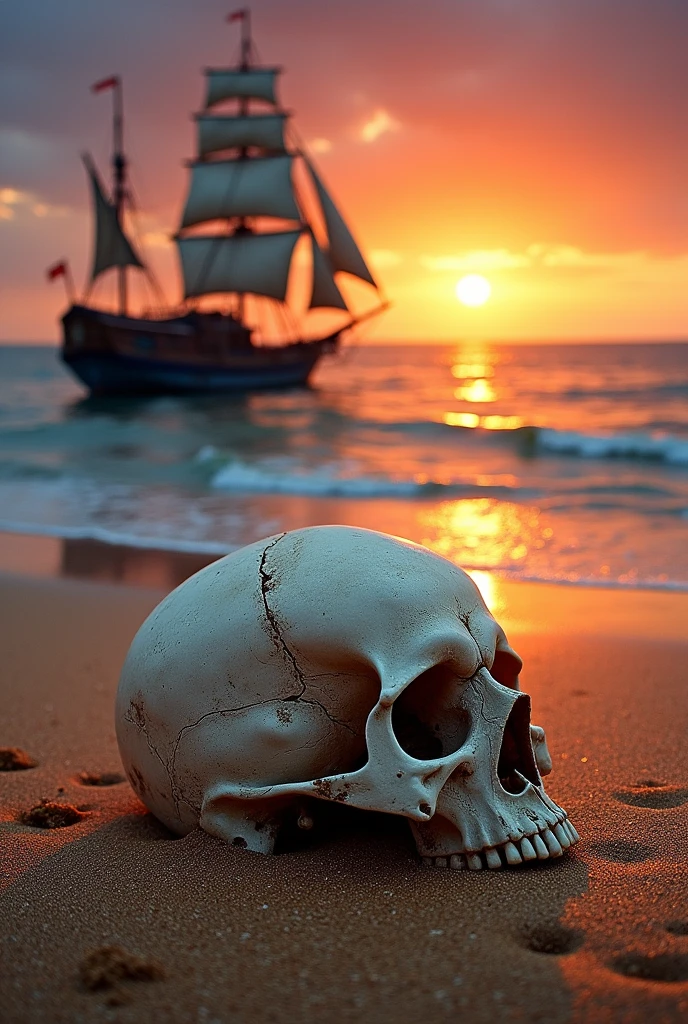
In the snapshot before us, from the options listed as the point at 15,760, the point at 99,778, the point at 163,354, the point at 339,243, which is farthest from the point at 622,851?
the point at 339,243

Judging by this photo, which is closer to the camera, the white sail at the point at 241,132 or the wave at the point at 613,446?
the wave at the point at 613,446

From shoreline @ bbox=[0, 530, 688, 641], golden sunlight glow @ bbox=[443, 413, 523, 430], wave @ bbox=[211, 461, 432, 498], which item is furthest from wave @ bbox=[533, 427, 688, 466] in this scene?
shoreline @ bbox=[0, 530, 688, 641]

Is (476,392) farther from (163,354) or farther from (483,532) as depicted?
(483,532)

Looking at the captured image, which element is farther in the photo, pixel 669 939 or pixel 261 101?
pixel 261 101

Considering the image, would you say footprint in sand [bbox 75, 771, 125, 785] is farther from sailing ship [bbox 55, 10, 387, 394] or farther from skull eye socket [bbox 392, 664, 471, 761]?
sailing ship [bbox 55, 10, 387, 394]

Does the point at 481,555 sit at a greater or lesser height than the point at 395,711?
lesser

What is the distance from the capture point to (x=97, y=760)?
3.67 m

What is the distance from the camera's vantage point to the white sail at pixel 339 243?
40594 mm

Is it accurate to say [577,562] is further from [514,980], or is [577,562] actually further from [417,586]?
[514,980]

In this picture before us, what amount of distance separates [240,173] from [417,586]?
47112mm

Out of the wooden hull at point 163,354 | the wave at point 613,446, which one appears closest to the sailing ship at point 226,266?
the wooden hull at point 163,354

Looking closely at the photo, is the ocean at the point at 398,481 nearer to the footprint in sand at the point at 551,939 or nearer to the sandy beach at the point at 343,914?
the sandy beach at the point at 343,914

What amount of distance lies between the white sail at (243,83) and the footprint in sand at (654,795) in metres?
49.0

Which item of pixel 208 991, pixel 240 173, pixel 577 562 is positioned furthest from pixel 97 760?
pixel 240 173
